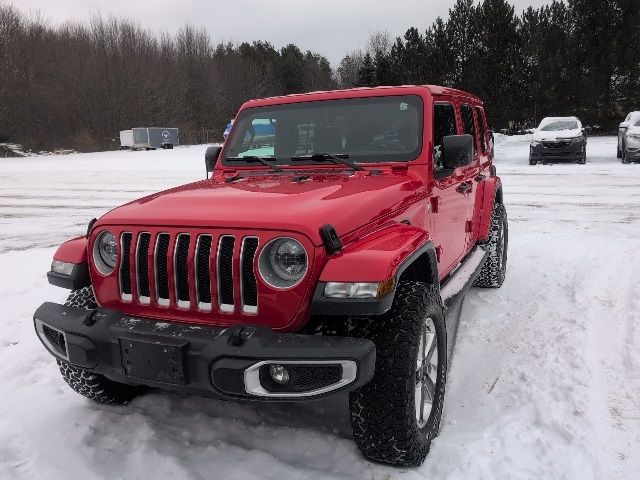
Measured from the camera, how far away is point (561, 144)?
1792 centimetres

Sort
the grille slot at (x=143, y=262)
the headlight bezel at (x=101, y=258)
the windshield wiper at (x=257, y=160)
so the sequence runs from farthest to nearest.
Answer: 1. the windshield wiper at (x=257, y=160)
2. the headlight bezel at (x=101, y=258)
3. the grille slot at (x=143, y=262)

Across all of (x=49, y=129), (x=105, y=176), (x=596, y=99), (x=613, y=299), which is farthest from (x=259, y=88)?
(x=613, y=299)

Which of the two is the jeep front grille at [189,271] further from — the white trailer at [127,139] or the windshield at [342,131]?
the white trailer at [127,139]

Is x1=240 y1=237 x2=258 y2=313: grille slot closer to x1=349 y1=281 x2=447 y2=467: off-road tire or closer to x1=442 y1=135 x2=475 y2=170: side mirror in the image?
x1=349 y1=281 x2=447 y2=467: off-road tire

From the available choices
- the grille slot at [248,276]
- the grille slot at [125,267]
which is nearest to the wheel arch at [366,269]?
the grille slot at [248,276]

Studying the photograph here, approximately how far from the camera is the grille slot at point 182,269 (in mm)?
2553

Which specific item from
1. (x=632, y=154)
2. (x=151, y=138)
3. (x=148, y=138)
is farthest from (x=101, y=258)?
(x=151, y=138)

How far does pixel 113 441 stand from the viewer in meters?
2.95

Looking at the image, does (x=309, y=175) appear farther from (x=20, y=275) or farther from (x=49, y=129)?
(x=49, y=129)

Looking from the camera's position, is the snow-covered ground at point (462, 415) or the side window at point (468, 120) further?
the side window at point (468, 120)

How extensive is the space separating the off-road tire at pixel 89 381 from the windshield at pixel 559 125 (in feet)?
59.7

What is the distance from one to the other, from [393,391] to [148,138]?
43332 millimetres

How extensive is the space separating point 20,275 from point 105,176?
13.7 meters

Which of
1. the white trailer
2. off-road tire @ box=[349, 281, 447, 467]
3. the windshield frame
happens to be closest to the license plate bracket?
off-road tire @ box=[349, 281, 447, 467]
